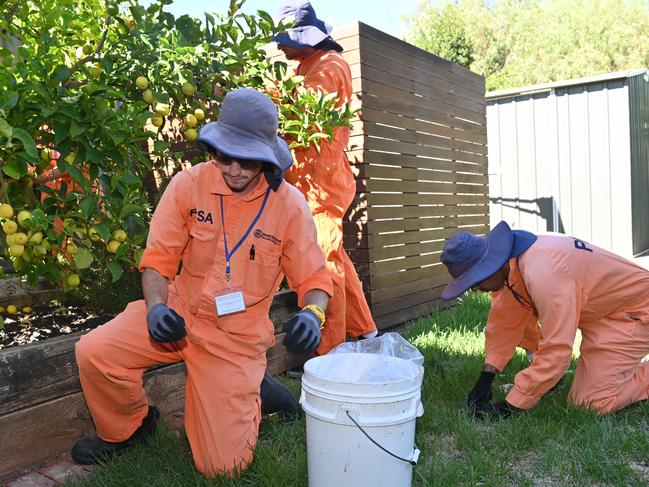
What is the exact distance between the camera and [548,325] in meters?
3.04

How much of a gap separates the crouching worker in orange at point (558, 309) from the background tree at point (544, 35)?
2894 centimetres

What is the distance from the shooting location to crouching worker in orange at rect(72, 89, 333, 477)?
8.58 feet

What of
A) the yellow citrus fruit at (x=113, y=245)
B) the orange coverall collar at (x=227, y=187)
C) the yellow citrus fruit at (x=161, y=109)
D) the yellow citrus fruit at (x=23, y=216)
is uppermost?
the yellow citrus fruit at (x=161, y=109)

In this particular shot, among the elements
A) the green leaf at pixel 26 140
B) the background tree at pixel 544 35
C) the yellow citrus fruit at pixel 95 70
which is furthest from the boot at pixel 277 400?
the background tree at pixel 544 35

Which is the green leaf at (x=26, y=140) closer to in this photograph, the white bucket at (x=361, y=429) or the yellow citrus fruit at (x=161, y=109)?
the yellow citrus fruit at (x=161, y=109)

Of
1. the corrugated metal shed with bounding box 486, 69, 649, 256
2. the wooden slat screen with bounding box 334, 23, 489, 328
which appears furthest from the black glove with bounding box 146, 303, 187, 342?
the corrugated metal shed with bounding box 486, 69, 649, 256

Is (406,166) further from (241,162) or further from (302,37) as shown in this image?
A: (241,162)

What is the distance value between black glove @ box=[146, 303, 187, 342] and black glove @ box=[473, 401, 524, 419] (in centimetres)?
161

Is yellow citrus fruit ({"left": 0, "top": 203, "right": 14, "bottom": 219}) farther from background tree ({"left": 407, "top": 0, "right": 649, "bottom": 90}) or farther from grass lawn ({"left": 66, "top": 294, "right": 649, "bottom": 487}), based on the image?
background tree ({"left": 407, "top": 0, "right": 649, "bottom": 90})

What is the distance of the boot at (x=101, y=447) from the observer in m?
2.76

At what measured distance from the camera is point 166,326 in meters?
2.38

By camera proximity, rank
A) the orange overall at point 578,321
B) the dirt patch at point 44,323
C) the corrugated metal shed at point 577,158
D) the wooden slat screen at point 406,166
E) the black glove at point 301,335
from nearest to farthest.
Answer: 1. the black glove at point 301,335
2. the orange overall at point 578,321
3. the dirt patch at point 44,323
4. the wooden slat screen at point 406,166
5. the corrugated metal shed at point 577,158

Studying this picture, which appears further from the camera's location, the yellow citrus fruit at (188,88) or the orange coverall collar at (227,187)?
the yellow citrus fruit at (188,88)

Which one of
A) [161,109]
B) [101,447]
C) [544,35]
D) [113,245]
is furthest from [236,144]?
[544,35]
